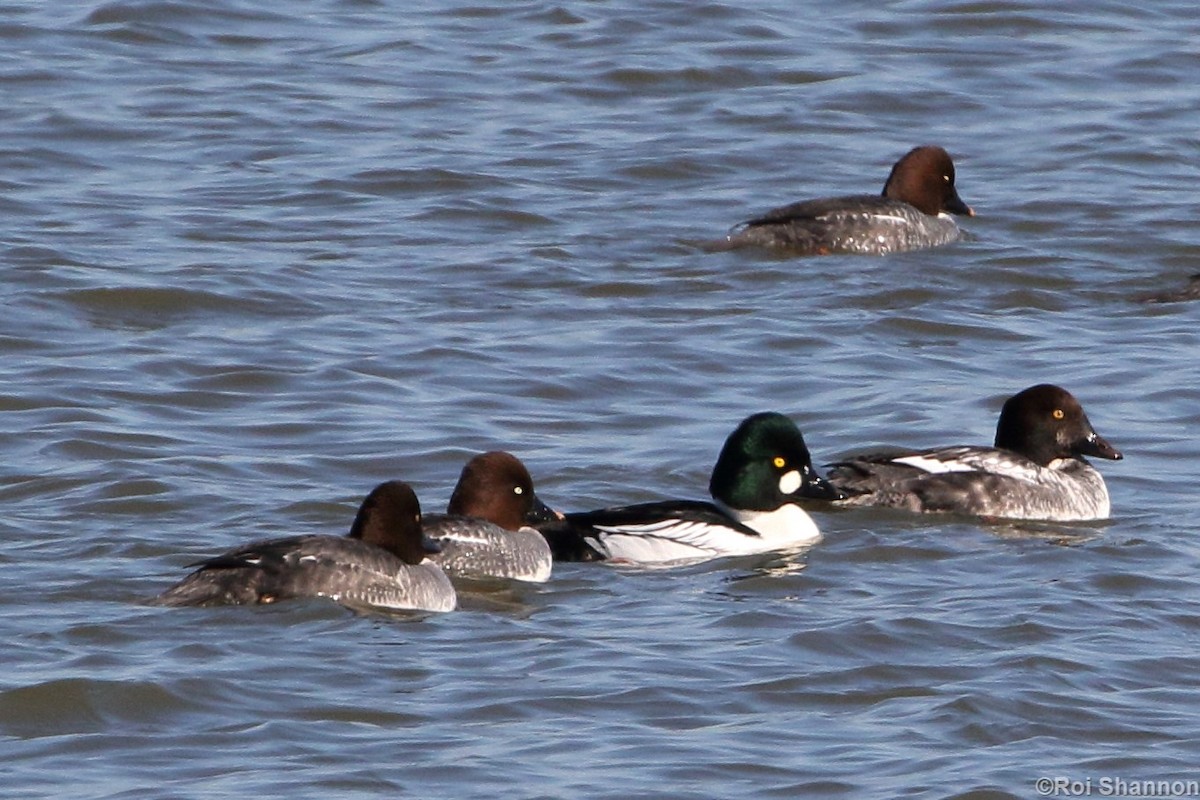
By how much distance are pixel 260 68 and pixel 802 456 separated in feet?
38.9

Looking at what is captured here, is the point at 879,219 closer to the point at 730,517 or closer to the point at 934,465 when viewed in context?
the point at 934,465

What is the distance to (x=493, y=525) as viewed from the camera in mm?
11500

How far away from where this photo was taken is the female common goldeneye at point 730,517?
1171 centimetres

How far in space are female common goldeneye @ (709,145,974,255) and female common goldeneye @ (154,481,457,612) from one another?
22.7 ft

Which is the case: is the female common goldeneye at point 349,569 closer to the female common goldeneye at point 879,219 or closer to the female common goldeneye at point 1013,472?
the female common goldeneye at point 1013,472

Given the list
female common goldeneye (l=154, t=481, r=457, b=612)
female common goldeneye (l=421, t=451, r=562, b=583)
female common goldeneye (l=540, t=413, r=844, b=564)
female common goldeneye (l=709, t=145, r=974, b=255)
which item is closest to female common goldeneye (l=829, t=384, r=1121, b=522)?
female common goldeneye (l=540, t=413, r=844, b=564)

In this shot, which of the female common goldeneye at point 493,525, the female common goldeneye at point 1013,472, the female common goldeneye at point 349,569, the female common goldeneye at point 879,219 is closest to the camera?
the female common goldeneye at point 349,569

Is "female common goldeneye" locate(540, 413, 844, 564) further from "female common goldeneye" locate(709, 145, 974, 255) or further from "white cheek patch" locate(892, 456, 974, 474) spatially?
"female common goldeneye" locate(709, 145, 974, 255)

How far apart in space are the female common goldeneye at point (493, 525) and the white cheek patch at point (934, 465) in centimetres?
193

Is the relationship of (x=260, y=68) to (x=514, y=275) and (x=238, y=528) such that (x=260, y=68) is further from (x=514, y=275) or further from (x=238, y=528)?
(x=238, y=528)

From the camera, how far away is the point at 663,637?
10.2 meters

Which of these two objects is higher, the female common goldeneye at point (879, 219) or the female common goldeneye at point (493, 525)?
the female common goldeneye at point (879, 219)

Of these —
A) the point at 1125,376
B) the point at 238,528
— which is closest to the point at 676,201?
the point at 1125,376

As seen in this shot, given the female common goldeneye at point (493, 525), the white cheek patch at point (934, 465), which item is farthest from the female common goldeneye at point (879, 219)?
the female common goldeneye at point (493, 525)
